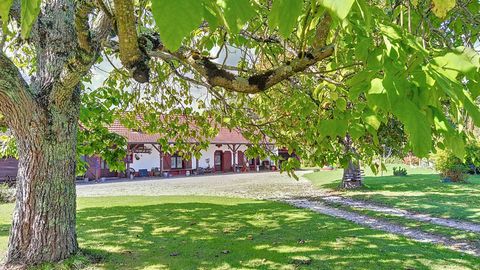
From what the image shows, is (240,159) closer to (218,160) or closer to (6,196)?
(218,160)

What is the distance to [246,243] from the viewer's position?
7.50 metres

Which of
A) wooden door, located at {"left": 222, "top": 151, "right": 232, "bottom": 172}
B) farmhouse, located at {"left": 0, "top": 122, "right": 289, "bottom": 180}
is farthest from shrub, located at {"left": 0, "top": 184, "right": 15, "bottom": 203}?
wooden door, located at {"left": 222, "top": 151, "right": 232, "bottom": 172}

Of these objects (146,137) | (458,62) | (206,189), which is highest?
(146,137)

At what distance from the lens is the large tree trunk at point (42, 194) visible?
5512mm

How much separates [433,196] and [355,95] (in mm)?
15638

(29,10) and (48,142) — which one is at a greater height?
(48,142)

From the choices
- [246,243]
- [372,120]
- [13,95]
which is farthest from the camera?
[246,243]

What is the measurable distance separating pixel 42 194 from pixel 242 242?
396cm

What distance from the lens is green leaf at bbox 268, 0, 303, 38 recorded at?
0.80 m

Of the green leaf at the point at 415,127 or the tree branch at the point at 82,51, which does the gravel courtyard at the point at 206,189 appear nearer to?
the tree branch at the point at 82,51

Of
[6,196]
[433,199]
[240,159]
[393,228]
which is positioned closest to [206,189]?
[6,196]

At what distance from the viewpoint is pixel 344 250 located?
22.6 ft

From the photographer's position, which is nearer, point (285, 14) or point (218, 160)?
point (285, 14)

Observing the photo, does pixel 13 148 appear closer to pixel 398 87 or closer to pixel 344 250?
pixel 344 250
